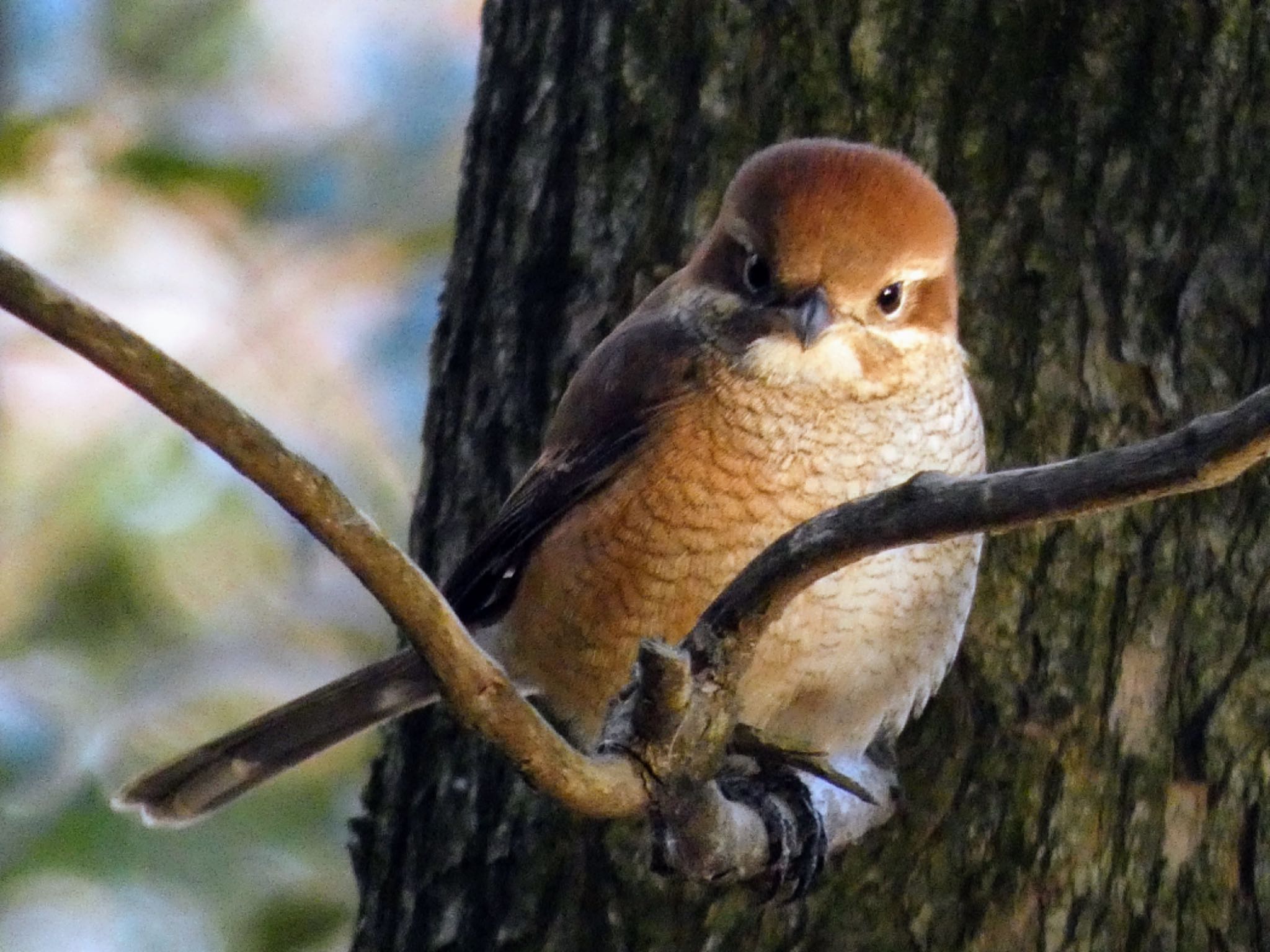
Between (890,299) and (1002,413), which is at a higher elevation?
(890,299)

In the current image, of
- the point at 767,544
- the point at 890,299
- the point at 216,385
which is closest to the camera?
the point at 767,544

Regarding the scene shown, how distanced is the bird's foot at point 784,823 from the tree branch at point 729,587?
0.17 meters

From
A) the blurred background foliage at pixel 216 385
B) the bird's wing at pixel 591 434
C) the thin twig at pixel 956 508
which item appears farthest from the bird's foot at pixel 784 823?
the blurred background foliage at pixel 216 385

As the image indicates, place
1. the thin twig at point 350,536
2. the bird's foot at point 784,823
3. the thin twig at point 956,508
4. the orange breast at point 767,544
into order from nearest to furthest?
the thin twig at point 350,536 < the thin twig at point 956,508 < the bird's foot at point 784,823 < the orange breast at point 767,544

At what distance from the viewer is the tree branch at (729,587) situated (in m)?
1.57

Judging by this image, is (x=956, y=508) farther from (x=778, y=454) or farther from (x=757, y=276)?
(x=757, y=276)

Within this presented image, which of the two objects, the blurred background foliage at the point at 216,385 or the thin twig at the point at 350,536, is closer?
the thin twig at the point at 350,536

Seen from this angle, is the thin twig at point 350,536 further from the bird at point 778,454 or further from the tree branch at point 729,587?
the bird at point 778,454

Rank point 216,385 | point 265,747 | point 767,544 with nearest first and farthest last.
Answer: point 767,544 < point 265,747 < point 216,385

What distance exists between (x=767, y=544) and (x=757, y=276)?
45 centimetres

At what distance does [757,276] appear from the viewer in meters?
2.78

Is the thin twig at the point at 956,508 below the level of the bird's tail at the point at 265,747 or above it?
below

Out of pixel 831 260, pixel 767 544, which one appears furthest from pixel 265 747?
pixel 831 260

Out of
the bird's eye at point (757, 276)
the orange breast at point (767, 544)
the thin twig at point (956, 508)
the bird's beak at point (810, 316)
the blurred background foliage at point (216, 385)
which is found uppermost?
the blurred background foliage at point (216, 385)
